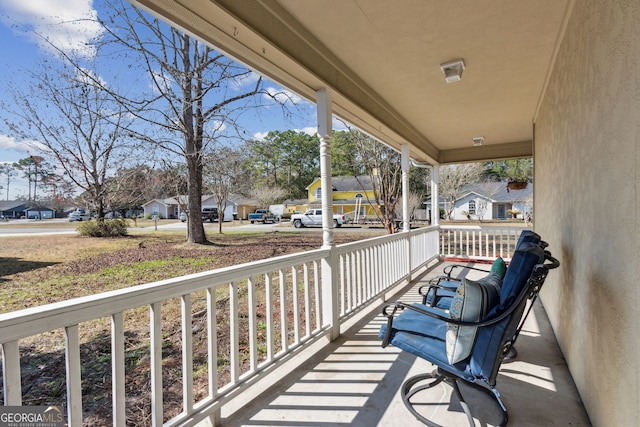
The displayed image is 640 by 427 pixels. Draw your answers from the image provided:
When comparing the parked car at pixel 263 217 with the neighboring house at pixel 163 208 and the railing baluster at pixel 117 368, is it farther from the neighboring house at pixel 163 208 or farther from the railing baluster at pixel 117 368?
the railing baluster at pixel 117 368

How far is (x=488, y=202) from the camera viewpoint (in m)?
22.2

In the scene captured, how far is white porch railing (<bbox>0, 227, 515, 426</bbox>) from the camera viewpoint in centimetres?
106

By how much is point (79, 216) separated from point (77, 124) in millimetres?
1581

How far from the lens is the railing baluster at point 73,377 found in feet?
3.51

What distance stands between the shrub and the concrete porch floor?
17.8 ft

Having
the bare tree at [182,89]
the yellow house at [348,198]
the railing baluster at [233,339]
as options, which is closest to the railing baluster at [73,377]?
the railing baluster at [233,339]

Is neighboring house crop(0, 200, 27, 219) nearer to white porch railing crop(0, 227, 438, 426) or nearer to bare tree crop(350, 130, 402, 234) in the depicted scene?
A: white porch railing crop(0, 227, 438, 426)

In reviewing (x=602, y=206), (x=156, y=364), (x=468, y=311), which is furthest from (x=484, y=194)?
(x=156, y=364)

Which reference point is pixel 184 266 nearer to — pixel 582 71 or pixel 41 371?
pixel 41 371

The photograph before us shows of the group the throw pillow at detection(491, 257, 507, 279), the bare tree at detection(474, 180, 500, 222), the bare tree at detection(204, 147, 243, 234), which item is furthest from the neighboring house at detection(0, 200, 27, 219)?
the bare tree at detection(474, 180, 500, 222)

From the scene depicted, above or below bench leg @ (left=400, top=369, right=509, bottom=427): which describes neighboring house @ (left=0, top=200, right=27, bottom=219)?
above

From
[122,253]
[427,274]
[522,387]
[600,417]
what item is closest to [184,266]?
[122,253]

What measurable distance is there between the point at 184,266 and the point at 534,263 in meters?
5.79

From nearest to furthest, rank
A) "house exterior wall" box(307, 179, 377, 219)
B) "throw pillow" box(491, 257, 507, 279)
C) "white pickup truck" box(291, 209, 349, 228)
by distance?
"throw pillow" box(491, 257, 507, 279)
"white pickup truck" box(291, 209, 349, 228)
"house exterior wall" box(307, 179, 377, 219)
